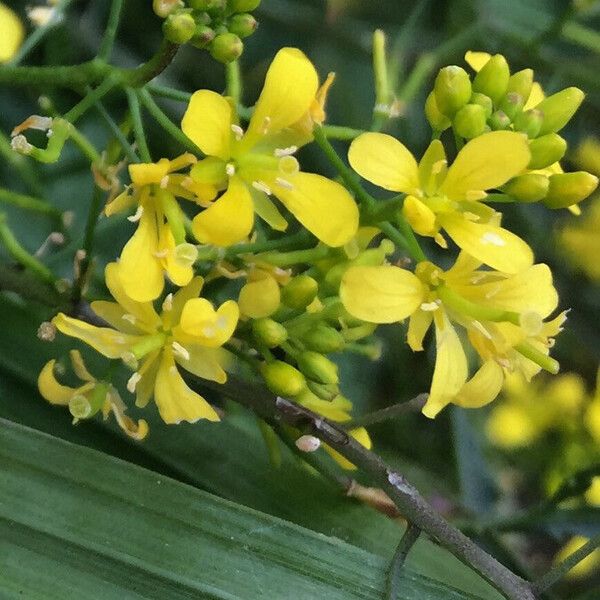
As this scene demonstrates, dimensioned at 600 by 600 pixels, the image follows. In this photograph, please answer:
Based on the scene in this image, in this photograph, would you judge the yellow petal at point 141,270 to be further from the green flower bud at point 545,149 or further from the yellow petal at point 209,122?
the green flower bud at point 545,149

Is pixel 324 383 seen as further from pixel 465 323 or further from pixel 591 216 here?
pixel 591 216

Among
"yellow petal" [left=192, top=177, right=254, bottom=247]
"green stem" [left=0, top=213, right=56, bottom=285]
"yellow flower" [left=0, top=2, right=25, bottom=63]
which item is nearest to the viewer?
"yellow petal" [left=192, top=177, right=254, bottom=247]

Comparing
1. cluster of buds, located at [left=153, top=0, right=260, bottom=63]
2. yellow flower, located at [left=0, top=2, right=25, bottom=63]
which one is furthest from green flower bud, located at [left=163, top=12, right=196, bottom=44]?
yellow flower, located at [left=0, top=2, right=25, bottom=63]

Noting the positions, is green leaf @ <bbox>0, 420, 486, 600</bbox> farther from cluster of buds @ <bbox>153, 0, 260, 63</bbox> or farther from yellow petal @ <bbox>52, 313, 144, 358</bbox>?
cluster of buds @ <bbox>153, 0, 260, 63</bbox>

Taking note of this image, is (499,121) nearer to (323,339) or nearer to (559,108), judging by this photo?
(559,108)

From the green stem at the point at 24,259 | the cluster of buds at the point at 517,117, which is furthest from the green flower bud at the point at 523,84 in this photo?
the green stem at the point at 24,259

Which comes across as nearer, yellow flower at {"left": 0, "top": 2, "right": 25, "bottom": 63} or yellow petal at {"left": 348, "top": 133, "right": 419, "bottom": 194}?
yellow petal at {"left": 348, "top": 133, "right": 419, "bottom": 194}
